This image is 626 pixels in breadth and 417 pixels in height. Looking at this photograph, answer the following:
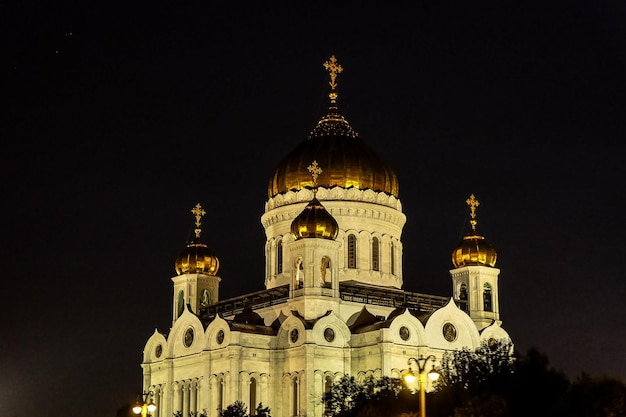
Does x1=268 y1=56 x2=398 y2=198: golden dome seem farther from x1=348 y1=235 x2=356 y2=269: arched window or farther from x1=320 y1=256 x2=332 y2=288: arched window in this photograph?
x1=320 y1=256 x2=332 y2=288: arched window

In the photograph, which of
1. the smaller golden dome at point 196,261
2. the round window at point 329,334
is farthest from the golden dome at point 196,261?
the round window at point 329,334

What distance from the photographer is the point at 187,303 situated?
6394cm

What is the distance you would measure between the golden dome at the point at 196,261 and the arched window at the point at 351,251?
7247 mm

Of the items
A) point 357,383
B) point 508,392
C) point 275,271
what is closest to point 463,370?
point 508,392

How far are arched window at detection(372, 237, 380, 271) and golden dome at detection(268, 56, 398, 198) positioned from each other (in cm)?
254

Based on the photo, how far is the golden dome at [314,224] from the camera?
5809 cm

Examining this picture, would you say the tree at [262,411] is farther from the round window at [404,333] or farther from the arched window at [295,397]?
the round window at [404,333]

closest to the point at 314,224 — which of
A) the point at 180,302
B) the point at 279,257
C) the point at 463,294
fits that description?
the point at 279,257

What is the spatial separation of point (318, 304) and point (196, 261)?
9655 millimetres

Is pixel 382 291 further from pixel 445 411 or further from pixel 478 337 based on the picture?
pixel 445 411

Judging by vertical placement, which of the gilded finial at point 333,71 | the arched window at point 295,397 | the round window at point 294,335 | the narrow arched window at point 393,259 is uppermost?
the gilded finial at point 333,71

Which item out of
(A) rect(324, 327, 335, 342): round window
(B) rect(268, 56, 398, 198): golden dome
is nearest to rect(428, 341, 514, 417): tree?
(A) rect(324, 327, 335, 342): round window

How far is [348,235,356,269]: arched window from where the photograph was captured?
204 feet

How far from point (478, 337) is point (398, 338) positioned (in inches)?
189
